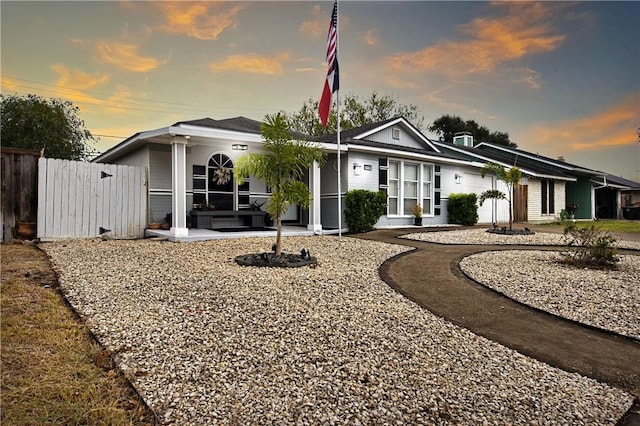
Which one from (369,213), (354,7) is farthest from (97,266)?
(354,7)

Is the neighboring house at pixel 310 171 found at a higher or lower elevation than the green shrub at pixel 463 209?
higher

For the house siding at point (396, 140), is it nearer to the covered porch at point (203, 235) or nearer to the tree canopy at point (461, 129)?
the covered porch at point (203, 235)

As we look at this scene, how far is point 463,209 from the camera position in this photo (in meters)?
14.6

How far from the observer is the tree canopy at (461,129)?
38344 mm

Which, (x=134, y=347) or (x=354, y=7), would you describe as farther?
(x=354, y=7)

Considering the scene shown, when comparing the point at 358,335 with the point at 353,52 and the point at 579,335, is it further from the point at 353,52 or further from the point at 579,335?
the point at 353,52

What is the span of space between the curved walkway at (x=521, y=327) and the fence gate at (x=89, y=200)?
7.21 m

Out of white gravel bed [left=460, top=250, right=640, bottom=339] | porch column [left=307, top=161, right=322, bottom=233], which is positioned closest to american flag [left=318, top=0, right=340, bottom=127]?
porch column [left=307, top=161, right=322, bottom=233]

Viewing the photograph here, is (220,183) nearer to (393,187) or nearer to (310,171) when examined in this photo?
(310,171)

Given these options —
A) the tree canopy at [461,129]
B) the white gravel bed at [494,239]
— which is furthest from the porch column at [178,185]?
the tree canopy at [461,129]

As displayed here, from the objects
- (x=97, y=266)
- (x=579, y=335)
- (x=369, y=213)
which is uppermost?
(x=369, y=213)

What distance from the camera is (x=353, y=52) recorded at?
14219 mm

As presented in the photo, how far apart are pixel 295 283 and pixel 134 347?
2339 millimetres

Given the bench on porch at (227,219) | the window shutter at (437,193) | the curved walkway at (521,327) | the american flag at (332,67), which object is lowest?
the curved walkway at (521,327)
